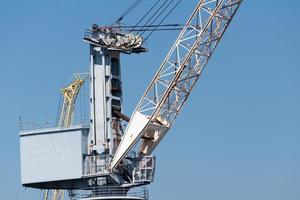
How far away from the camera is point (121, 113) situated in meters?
90.5

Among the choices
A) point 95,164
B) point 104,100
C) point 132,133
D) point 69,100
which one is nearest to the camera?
point 132,133

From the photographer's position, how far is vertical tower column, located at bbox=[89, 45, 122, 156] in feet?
292

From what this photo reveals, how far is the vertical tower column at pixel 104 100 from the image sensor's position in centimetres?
8894

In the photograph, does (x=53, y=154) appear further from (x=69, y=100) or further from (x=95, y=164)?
(x=69, y=100)

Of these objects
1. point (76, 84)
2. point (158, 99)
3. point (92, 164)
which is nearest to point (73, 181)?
point (92, 164)

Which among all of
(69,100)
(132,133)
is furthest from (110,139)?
(69,100)

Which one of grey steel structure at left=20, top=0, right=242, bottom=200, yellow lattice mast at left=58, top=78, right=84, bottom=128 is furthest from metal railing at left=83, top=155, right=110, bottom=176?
yellow lattice mast at left=58, top=78, right=84, bottom=128

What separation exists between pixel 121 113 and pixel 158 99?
466 centimetres

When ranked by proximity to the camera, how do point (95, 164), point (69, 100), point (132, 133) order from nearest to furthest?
point (132, 133), point (95, 164), point (69, 100)

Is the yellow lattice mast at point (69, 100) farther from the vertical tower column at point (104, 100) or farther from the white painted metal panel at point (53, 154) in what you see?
the white painted metal panel at point (53, 154)

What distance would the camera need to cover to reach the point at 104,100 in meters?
89.7

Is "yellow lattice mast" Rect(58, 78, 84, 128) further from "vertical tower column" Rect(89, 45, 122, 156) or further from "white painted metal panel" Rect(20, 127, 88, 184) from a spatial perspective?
"white painted metal panel" Rect(20, 127, 88, 184)

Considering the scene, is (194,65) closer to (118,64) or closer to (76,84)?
(118,64)

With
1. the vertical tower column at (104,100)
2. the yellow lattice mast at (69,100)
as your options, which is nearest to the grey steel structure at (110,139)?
the vertical tower column at (104,100)
